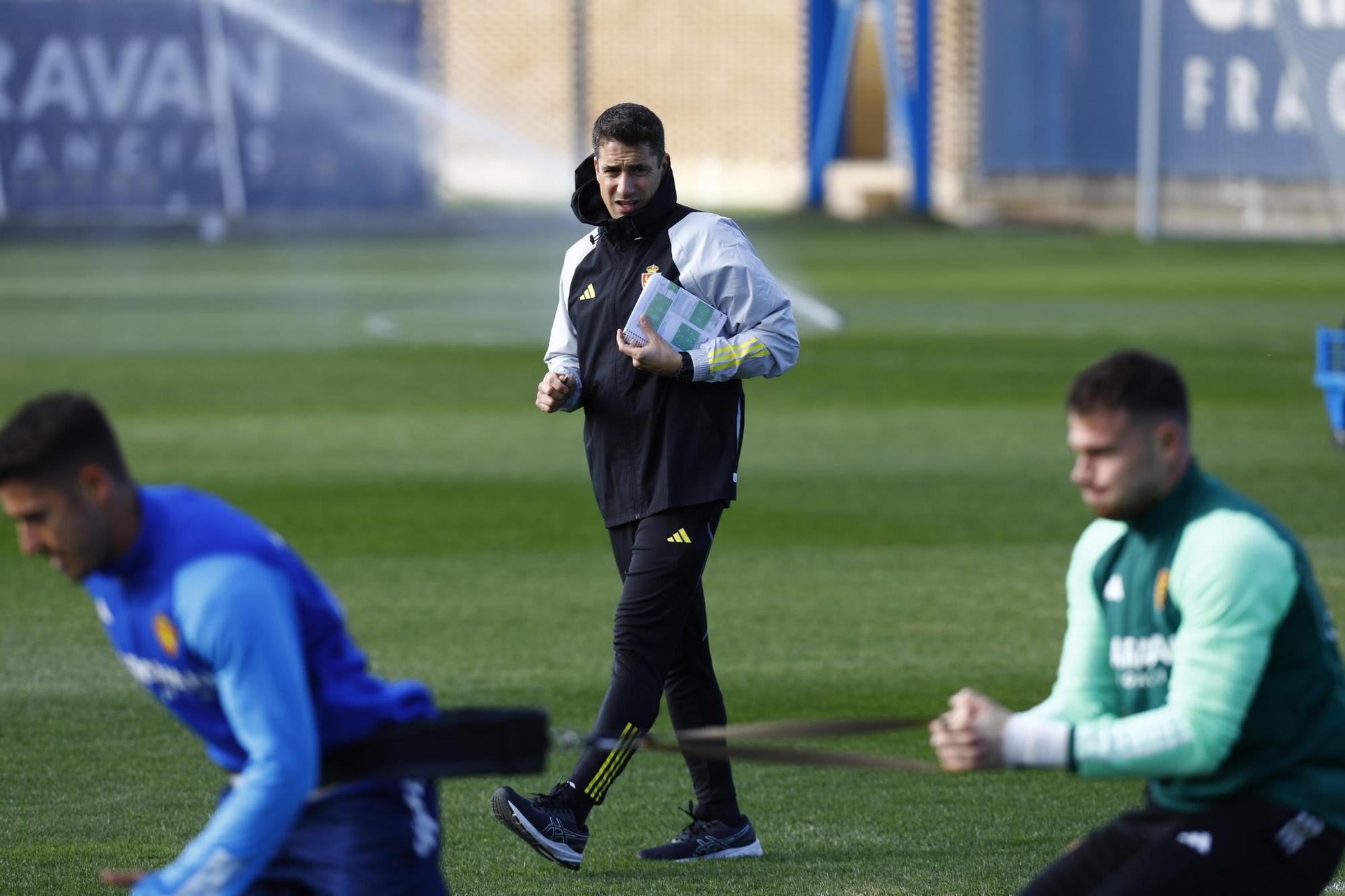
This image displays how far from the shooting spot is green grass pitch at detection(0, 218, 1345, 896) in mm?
6367

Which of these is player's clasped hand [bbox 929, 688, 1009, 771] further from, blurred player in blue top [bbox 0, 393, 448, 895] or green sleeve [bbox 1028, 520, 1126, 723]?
blurred player in blue top [bbox 0, 393, 448, 895]

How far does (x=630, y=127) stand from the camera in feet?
19.0

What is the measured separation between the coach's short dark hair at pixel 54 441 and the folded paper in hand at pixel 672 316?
98.2 inches

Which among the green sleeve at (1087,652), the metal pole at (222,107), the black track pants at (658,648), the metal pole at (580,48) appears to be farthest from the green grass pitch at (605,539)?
the metal pole at (580,48)

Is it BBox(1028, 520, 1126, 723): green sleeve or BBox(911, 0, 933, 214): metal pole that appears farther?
BBox(911, 0, 933, 214): metal pole

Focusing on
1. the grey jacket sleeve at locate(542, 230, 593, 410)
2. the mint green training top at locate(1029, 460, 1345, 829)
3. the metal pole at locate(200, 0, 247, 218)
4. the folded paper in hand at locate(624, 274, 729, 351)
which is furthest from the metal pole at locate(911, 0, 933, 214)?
the mint green training top at locate(1029, 460, 1345, 829)

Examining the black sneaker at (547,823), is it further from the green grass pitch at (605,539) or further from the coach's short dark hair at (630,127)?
the coach's short dark hair at (630,127)

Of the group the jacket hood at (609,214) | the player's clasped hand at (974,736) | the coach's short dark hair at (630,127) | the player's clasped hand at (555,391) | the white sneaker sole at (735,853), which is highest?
the coach's short dark hair at (630,127)

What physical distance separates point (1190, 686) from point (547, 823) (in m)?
2.49

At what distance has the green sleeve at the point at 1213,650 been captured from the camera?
3.56 m

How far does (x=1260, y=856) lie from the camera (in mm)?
3674

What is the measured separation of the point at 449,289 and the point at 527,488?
17471mm

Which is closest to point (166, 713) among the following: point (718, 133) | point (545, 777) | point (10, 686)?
point (10, 686)

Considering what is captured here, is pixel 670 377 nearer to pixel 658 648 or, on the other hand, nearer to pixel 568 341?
pixel 568 341
